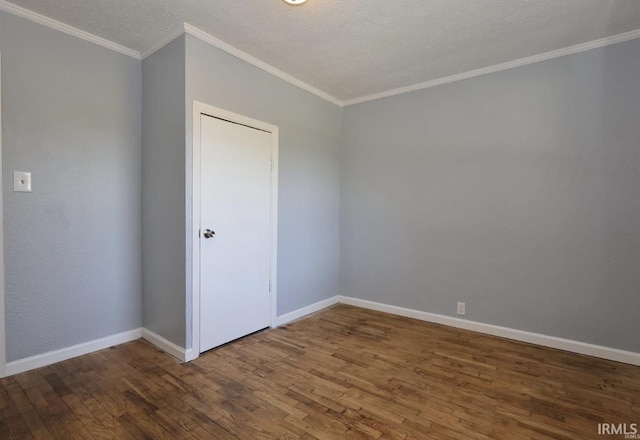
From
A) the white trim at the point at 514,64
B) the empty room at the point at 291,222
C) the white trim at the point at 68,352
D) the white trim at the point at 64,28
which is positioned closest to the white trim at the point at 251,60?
the empty room at the point at 291,222

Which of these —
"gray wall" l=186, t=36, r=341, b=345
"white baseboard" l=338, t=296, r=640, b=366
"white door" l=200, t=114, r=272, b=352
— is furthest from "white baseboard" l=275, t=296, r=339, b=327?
"white baseboard" l=338, t=296, r=640, b=366

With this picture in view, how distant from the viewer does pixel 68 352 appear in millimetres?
2482

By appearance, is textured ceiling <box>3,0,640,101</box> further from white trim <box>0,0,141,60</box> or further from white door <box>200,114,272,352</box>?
white door <box>200,114,272,352</box>

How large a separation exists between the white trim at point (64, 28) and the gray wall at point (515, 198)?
2552 millimetres

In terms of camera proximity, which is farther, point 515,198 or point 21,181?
point 515,198

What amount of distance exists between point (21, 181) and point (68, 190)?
0.28 m

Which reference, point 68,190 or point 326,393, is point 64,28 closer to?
point 68,190

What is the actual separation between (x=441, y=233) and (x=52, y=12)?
379 centimetres

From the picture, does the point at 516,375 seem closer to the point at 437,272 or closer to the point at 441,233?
the point at 437,272

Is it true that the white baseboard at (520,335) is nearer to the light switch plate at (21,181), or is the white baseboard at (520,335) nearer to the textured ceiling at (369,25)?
the textured ceiling at (369,25)

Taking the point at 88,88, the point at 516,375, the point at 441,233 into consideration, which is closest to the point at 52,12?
the point at 88,88

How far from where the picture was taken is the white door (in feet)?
8.50

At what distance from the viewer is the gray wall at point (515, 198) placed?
2535mm

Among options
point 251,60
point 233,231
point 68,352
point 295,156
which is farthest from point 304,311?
point 251,60
